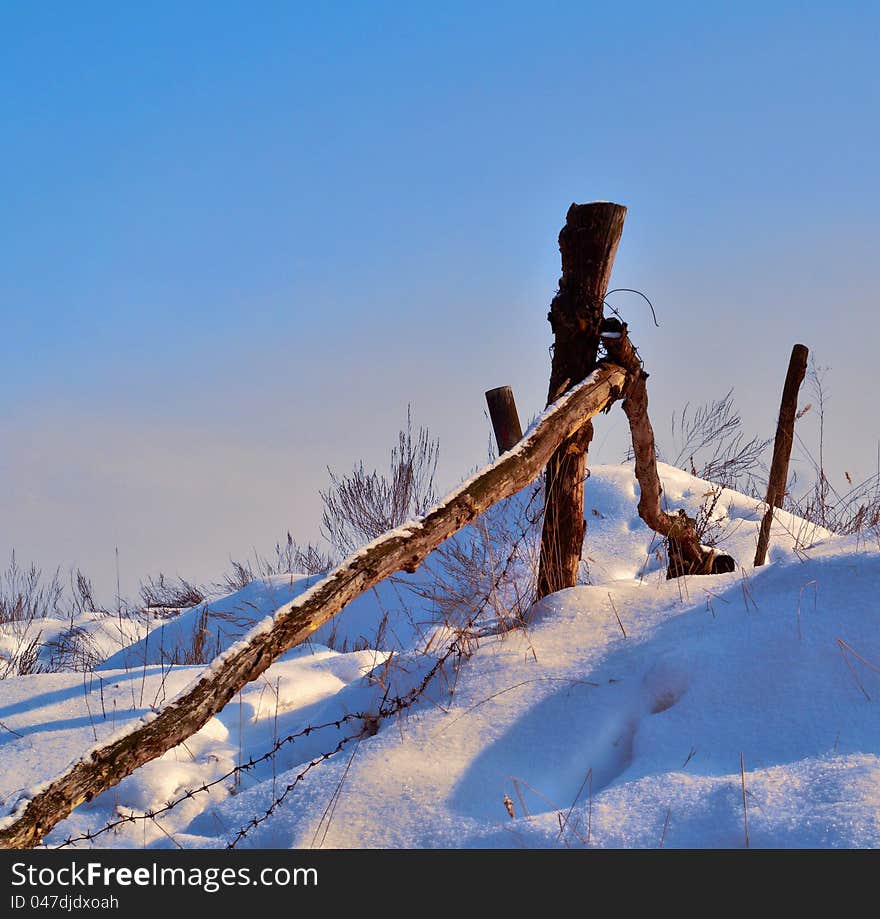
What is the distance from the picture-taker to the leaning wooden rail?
6.48ft

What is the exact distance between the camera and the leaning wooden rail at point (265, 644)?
198cm

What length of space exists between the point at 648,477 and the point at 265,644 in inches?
94.3

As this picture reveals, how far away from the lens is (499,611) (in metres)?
3.41

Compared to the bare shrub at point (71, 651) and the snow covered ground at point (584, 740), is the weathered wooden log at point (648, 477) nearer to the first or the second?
the snow covered ground at point (584, 740)

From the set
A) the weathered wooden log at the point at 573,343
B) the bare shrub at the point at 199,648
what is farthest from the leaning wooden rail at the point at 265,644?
the bare shrub at the point at 199,648

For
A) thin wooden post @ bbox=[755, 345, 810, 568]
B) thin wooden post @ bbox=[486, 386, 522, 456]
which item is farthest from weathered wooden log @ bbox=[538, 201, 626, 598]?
thin wooden post @ bbox=[486, 386, 522, 456]

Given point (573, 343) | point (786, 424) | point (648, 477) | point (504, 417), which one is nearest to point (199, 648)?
point (504, 417)

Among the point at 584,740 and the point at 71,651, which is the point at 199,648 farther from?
the point at 584,740

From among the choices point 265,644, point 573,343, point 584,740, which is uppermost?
point 573,343

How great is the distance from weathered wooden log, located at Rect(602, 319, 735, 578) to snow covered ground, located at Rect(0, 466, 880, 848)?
0.65 metres

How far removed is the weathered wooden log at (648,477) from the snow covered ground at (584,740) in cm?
65

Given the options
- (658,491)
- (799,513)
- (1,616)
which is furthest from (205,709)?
(1,616)

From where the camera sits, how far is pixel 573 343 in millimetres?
3744
